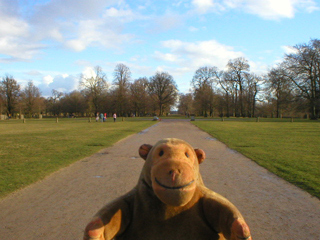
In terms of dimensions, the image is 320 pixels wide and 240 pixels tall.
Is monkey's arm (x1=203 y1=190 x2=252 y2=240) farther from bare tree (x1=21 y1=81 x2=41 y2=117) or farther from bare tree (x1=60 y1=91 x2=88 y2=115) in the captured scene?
bare tree (x1=60 y1=91 x2=88 y2=115)

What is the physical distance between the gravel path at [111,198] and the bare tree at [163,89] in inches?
2675

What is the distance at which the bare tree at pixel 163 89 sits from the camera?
75.9 metres

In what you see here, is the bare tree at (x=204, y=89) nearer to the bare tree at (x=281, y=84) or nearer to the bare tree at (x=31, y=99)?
the bare tree at (x=281, y=84)

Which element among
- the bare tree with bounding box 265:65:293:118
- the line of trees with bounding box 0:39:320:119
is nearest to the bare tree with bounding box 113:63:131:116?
the line of trees with bounding box 0:39:320:119

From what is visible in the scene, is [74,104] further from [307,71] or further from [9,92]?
[307,71]

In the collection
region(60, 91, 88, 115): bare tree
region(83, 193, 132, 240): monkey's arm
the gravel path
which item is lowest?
the gravel path

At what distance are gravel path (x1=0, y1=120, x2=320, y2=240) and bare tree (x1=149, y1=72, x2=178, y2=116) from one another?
67.9 meters

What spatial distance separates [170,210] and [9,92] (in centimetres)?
8327

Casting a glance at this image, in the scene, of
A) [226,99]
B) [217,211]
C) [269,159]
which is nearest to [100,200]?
[217,211]

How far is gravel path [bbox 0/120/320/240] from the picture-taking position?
12.4 ft

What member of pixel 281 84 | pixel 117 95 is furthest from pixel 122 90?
pixel 281 84

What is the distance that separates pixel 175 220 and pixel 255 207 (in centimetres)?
300

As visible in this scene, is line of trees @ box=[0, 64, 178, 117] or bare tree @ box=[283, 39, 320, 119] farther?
Result: line of trees @ box=[0, 64, 178, 117]

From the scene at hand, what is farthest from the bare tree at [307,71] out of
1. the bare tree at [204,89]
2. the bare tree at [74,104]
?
the bare tree at [74,104]
